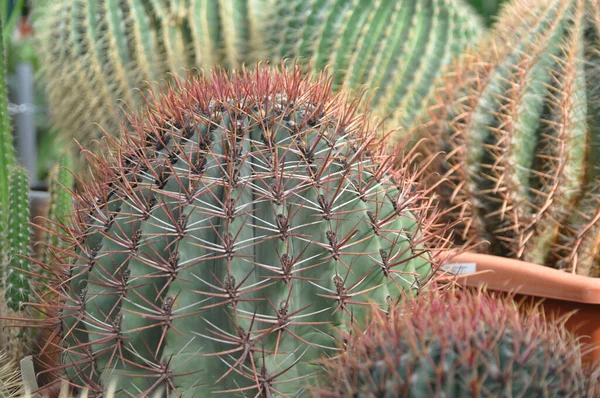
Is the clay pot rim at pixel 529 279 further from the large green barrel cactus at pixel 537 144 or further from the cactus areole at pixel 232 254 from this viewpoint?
the cactus areole at pixel 232 254

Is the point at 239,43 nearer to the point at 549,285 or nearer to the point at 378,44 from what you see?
the point at 378,44

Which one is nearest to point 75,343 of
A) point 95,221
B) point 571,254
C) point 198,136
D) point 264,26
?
point 95,221

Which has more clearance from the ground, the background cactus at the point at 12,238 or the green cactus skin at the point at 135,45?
the green cactus skin at the point at 135,45

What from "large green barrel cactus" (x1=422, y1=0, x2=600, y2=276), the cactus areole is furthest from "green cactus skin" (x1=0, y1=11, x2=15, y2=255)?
"large green barrel cactus" (x1=422, y1=0, x2=600, y2=276)

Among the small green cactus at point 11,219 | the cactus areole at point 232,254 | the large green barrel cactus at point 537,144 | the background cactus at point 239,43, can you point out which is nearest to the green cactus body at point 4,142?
the small green cactus at point 11,219

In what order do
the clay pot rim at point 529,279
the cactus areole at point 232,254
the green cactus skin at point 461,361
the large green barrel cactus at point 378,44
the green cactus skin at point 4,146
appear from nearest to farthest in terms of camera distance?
the green cactus skin at point 461,361 → the cactus areole at point 232,254 → the clay pot rim at point 529,279 → the green cactus skin at point 4,146 → the large green barrel cactus at point 378,44

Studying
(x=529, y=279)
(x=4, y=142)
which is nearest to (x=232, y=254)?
(x=529, y=279)
